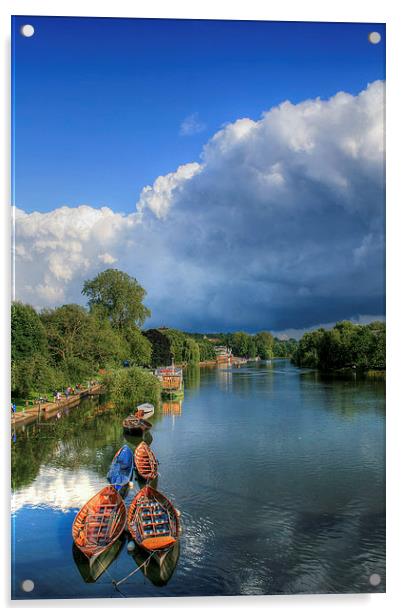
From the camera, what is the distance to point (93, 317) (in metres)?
6.14

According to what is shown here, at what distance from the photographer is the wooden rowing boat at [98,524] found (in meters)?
4.54

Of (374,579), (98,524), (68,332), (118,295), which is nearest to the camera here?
(374,579)

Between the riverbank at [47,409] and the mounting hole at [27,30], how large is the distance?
3.51 m

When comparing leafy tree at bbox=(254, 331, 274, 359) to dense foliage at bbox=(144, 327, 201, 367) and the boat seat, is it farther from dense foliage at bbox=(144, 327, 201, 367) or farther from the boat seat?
the boat seat

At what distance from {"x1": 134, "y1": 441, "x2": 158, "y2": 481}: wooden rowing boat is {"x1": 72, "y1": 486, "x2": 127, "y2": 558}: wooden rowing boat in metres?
0.94

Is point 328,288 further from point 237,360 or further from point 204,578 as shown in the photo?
point 204,578

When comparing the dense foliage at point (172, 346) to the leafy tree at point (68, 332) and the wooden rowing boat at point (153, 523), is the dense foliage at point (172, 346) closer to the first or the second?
the leafy tree at point (68, 332)

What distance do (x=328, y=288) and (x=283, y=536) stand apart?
2.44 metres

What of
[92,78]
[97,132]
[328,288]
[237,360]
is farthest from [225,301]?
[92,78]

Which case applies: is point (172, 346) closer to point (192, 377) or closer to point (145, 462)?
point (192, 377)

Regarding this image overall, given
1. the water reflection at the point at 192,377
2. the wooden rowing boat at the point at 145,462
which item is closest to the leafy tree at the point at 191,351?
the water reflection at the point at 192,377

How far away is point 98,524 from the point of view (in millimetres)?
4664

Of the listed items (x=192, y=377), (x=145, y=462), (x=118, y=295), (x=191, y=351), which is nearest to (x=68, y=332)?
(x=118, y=295)
